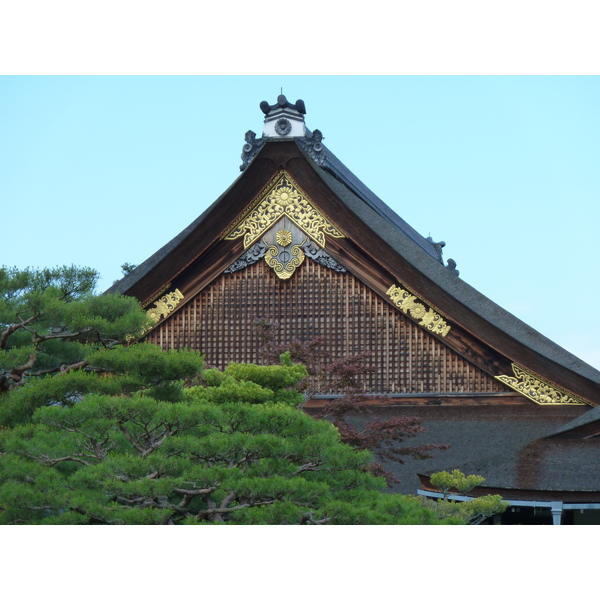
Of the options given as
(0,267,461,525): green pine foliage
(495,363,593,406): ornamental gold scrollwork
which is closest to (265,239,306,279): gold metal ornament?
(495,363,593,406): ornamental gold scrollwork

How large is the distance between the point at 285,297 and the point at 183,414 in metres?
4.96

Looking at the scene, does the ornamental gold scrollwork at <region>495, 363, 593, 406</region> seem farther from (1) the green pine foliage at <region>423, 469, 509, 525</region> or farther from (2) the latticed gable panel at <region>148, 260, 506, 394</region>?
(1) the green pine foliage at <region>423, 469, 509, 525</region>

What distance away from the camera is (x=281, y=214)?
488 inches

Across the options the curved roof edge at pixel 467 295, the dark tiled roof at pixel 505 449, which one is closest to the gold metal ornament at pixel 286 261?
the curved roof edge at pixel 467 295

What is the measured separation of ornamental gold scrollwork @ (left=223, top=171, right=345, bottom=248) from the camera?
12.3 meters

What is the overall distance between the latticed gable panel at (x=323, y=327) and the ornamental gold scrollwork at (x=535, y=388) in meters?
0.19

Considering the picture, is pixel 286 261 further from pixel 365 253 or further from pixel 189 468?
pixel 189 468

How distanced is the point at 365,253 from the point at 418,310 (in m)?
0.93

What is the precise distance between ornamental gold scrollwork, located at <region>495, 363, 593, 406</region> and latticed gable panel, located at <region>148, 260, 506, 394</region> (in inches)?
7.7

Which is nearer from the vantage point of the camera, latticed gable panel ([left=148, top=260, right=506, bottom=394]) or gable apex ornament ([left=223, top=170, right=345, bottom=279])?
latticed gable panel ([left=148, top=260, right=506, bottom=394])

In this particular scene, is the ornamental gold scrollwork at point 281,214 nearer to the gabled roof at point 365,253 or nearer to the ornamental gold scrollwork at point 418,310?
the gabled roof at point 365,253

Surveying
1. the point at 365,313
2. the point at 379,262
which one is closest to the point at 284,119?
the point at 379,262

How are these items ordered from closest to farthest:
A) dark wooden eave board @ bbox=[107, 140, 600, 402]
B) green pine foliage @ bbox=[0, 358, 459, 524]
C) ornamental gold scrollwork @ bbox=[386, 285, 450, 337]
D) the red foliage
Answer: green pine foliage @ bbox=[0, 358, 459, 524], the red foliage, dark wooden eave board @ bbox=[107, 140, 600, 402], ornamental gold scrollwork @ bbox=[386, 285, 450, 337]

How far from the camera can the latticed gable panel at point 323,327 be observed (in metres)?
11.7
